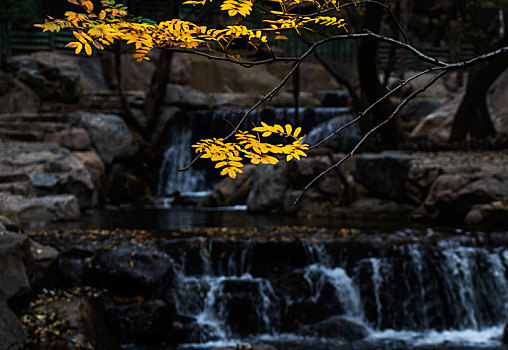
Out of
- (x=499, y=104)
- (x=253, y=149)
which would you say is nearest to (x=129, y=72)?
(x=499, y=104)

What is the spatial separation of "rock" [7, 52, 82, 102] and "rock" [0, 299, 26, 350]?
14.3 metres

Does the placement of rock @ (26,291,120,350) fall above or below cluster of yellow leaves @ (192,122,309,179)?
below

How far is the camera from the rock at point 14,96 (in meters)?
16.8

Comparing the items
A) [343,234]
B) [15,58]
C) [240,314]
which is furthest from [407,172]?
[15,58]

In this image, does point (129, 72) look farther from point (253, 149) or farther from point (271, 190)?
point (253, 149)

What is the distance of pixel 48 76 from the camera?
695 inches

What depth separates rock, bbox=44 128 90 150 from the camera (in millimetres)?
14336

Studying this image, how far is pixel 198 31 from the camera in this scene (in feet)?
8.72

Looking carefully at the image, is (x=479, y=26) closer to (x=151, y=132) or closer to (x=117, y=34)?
(x=151, y=132)

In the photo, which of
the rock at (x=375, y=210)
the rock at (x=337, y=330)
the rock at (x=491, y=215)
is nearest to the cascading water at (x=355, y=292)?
the rock at (x=337, y=330)

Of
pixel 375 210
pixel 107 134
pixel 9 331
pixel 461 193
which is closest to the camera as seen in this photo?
pixel 9 331

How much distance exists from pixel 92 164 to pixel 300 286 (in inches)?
358

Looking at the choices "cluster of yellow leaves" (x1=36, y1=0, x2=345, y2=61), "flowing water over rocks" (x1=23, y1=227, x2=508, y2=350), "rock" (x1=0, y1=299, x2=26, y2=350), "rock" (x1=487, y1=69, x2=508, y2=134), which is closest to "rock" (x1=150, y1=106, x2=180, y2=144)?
"flowing water over rocks" (x1=23, y1=227, x2=508, y2=350)

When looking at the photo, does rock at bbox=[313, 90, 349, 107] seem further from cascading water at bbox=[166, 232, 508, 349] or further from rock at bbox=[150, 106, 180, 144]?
cascading water at bbox=[166, 232, 508, 349]
